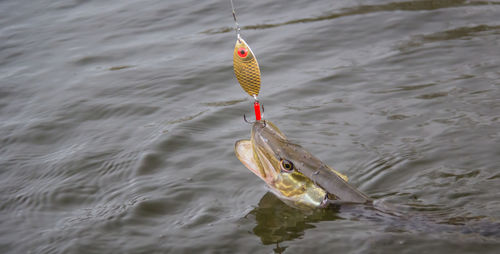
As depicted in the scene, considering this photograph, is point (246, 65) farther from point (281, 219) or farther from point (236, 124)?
point (236, 124)

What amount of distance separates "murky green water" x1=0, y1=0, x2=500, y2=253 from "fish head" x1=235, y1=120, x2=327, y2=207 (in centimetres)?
21

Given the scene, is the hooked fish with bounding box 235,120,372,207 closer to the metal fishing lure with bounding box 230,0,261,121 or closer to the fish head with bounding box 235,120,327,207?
the fish head with bounding box 235,120,327,207

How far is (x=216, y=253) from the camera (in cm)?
361

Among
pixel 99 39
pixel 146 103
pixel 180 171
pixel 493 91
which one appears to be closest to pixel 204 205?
pixel 180 171

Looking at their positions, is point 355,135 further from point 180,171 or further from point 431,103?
point 180,171

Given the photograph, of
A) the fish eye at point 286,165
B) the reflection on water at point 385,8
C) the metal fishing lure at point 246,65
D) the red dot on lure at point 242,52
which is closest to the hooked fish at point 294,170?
the fish eye at point 286,165

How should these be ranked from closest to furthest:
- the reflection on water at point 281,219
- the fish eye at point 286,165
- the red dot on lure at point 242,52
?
the red dot on lure at point 242,52
the fish eye at point 286,165
the reflection on water at point 281,219

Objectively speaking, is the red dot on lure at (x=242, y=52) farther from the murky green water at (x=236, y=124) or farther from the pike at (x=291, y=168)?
the murky green water at (x=236, y=124)

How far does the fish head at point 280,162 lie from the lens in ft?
11.8

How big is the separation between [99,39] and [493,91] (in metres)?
5.61

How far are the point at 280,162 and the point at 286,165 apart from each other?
0.14 ft

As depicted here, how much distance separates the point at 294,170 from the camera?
363 centimetres

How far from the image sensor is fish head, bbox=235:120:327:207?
11.8 feet

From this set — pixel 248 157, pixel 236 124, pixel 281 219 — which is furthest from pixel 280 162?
pixel 236 124
